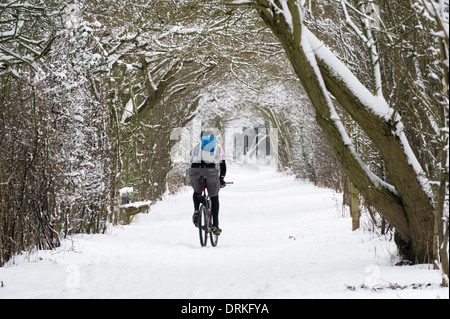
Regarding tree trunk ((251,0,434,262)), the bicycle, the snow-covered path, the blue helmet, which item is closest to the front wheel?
the bicycle

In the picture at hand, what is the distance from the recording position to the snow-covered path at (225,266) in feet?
14.5

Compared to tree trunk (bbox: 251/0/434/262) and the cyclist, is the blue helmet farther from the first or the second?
tree trunk (bbox: 251/0/434/262)

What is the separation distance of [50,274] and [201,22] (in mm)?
7732

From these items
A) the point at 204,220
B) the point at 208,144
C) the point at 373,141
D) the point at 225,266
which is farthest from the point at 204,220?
the point at 373,141

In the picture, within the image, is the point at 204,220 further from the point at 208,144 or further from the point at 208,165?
the point at 208,144

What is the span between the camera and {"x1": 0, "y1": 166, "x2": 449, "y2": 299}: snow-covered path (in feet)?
14.5

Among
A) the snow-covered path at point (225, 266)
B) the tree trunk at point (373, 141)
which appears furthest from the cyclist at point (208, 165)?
the tree trunk at point (373, 141)

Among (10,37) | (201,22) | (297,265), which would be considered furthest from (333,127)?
(201,22)

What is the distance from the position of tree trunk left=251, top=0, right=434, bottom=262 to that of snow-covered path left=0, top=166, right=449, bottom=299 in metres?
0.41

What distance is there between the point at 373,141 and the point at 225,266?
93.6 inches

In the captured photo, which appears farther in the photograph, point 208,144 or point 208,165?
point 208,165

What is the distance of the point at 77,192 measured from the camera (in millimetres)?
7270

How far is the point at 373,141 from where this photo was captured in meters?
5.26
